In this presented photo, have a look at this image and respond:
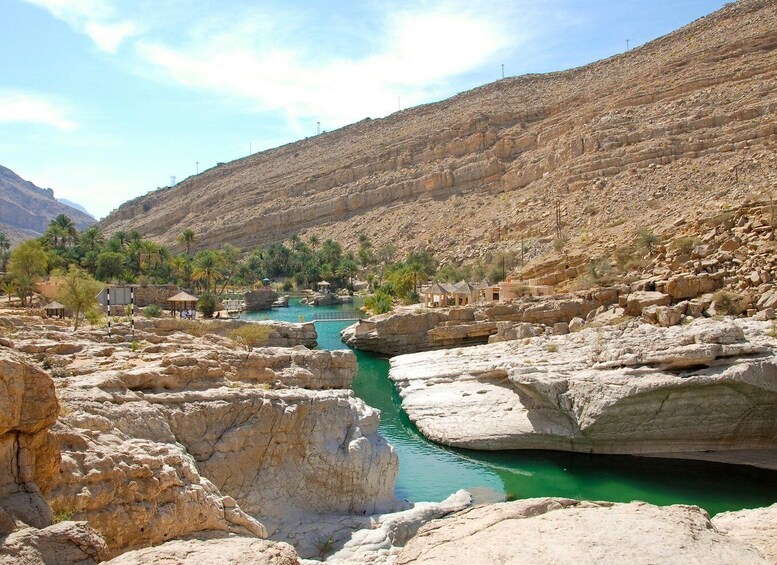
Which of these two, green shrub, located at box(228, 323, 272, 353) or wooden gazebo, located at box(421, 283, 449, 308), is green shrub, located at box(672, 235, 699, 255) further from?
green shrub, located at box(228, 323, 272, 353)

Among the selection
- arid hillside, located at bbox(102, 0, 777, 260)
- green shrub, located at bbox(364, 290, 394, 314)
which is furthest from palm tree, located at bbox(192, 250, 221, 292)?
arid hillside, located at bbox(102, 0, 777, 260)

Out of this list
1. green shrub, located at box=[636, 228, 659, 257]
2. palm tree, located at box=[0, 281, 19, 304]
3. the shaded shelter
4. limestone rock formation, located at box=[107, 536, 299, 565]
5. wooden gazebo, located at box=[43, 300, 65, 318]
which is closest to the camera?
limestone rock formation, located at box=[107, 536, 299, 565]

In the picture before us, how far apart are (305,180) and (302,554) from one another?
94268 millimetres

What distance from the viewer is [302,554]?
1005 cm

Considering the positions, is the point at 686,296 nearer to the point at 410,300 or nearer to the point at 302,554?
the point at 302,554

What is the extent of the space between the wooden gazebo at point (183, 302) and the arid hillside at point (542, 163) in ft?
73.7

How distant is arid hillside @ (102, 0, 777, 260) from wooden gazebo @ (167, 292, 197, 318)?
73.7 ft

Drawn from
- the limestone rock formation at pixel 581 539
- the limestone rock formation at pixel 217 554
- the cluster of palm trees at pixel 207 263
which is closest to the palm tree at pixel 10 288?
the cluster of palm trees at pixel 207 263

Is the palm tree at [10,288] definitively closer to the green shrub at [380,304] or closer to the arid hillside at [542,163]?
the green shrub at [380,304]

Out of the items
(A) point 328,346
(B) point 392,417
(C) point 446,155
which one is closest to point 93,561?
(B) point 392,417

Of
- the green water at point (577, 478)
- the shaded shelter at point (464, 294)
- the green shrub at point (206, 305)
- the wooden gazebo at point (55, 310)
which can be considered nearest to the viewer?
the green water at point (577, 478)

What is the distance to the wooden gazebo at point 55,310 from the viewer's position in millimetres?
28391

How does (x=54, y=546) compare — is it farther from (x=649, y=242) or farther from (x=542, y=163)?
(x=542, y=163)

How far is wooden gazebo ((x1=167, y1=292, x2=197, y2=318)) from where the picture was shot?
35.7 metres
